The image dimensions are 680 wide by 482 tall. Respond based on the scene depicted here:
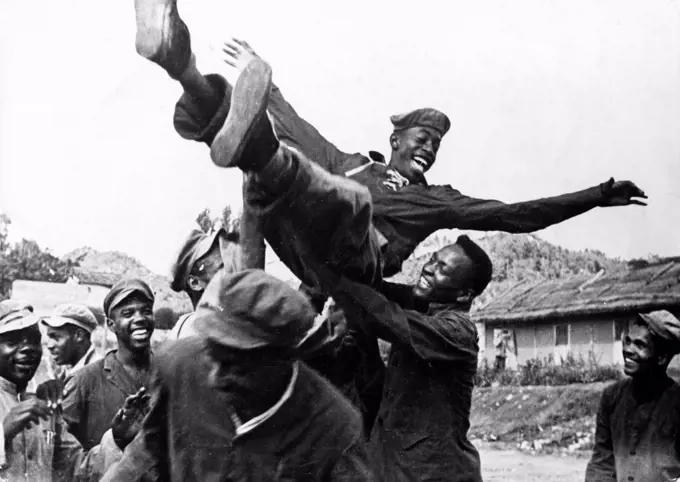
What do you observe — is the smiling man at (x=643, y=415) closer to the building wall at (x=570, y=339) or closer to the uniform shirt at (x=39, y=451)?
the building wall at (x=570, y=339)

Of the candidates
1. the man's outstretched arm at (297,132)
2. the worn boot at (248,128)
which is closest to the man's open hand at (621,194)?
the man's outstretched arm at (297,132)

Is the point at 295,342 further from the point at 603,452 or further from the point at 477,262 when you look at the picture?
the point at 603,452

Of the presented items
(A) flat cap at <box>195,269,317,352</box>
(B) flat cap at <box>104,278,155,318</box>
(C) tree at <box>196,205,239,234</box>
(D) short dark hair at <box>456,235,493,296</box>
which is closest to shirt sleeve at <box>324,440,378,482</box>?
(A) flat cap at <box>195,269,317,352</box>

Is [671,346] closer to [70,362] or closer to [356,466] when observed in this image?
[356,466]

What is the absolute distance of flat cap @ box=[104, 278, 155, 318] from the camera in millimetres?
5445

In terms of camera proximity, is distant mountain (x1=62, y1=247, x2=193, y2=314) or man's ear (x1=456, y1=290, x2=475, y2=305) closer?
man's ear (x1=456, y1=290, x2=475, y2=305)

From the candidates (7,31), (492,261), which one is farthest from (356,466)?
(7,31)

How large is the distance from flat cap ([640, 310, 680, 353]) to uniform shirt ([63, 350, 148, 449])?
2117 millimetres

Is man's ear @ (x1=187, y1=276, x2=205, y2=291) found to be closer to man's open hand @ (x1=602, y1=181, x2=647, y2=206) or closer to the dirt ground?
the dirt ground

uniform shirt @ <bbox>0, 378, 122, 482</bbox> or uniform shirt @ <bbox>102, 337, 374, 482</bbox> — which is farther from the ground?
uniform shirt @ <bbox>102, 337, 374, 482</bbox>

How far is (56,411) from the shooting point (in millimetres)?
5523

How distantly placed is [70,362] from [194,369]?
2.38 m

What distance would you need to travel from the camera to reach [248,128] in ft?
12.2

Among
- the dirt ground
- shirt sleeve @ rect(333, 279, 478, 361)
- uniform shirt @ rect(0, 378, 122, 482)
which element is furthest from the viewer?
the dirt ground
